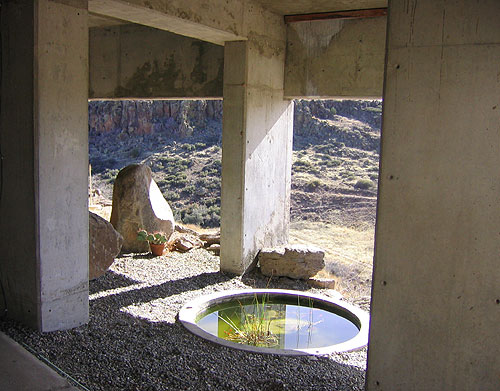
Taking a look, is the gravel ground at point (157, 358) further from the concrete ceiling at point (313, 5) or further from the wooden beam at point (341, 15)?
the wooden beam at point (341, 15)

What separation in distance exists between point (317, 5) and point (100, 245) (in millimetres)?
4574

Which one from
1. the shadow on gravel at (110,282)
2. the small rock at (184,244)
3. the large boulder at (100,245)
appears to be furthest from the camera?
the small rock at (184,244)

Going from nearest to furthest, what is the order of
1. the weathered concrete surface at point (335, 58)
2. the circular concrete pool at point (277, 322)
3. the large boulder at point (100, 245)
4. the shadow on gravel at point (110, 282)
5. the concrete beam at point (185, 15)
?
the circular concrete pool at point (277, 322)
the concrete beam at point (185, 15)
the large boulder at point (100, 245)
the shadow on gravel at point (110, 282)
the weathered concrete surface at point (335, 58)

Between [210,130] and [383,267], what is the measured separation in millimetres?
23662

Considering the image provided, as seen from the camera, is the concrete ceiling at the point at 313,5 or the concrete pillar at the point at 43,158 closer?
the concrete pillar at the point at 43,158

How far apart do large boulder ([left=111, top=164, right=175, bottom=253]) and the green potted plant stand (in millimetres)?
266

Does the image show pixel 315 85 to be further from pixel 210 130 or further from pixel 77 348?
pixel 210 130

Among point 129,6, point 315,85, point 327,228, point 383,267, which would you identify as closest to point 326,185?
point 327,228

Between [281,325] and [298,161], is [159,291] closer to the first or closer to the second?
[281,325]

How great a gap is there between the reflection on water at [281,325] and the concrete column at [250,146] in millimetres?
1499

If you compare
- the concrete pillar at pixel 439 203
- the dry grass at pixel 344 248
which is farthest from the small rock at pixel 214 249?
the concrete pillar at pixel 439 203

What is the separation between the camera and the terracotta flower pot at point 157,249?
9.26 m

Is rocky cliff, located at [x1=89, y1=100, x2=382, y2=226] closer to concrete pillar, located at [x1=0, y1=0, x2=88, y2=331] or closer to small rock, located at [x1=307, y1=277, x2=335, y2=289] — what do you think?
small rock, located at [x1=307, y1=277, x2=335, y2=289]

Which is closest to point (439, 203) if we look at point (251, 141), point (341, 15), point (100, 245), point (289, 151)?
point (100, 245)
